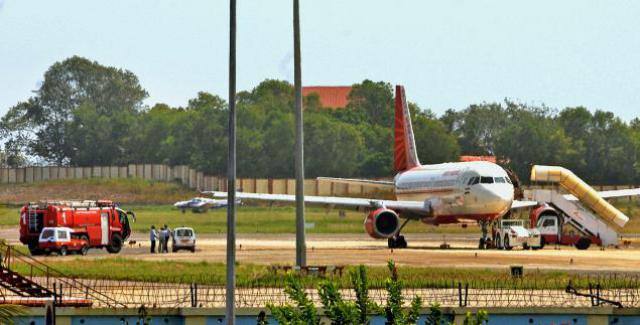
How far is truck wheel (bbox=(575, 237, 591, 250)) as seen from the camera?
305ft

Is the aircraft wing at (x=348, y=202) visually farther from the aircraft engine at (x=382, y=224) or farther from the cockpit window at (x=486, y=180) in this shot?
the cockpit window at (x=486, y=180)

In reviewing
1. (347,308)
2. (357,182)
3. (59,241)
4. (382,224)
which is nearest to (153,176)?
(357,182)

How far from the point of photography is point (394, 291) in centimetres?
3005

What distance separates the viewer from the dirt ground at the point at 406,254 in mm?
72750

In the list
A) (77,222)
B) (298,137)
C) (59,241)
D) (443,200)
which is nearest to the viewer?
(298,137)

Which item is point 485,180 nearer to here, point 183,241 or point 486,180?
point 486,180

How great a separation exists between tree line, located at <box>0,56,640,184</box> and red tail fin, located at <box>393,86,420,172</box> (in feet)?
94.2

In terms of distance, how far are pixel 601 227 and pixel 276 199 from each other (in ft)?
61.1

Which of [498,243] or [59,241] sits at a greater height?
[59,241]

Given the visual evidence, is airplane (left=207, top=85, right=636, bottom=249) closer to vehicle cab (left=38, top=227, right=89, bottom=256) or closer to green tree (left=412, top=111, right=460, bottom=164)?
vehicle cab (left=38, top=227, right=89, bottom=256)

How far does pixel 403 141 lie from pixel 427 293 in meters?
57.7

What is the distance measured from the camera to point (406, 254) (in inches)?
A: 3287

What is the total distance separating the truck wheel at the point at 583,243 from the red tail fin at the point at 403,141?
18.0 meters

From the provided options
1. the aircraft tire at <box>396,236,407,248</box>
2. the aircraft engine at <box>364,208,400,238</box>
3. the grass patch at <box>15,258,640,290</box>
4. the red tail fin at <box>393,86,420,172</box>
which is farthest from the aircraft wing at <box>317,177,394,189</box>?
the grass patch at <box>15,258,640,290</box>
